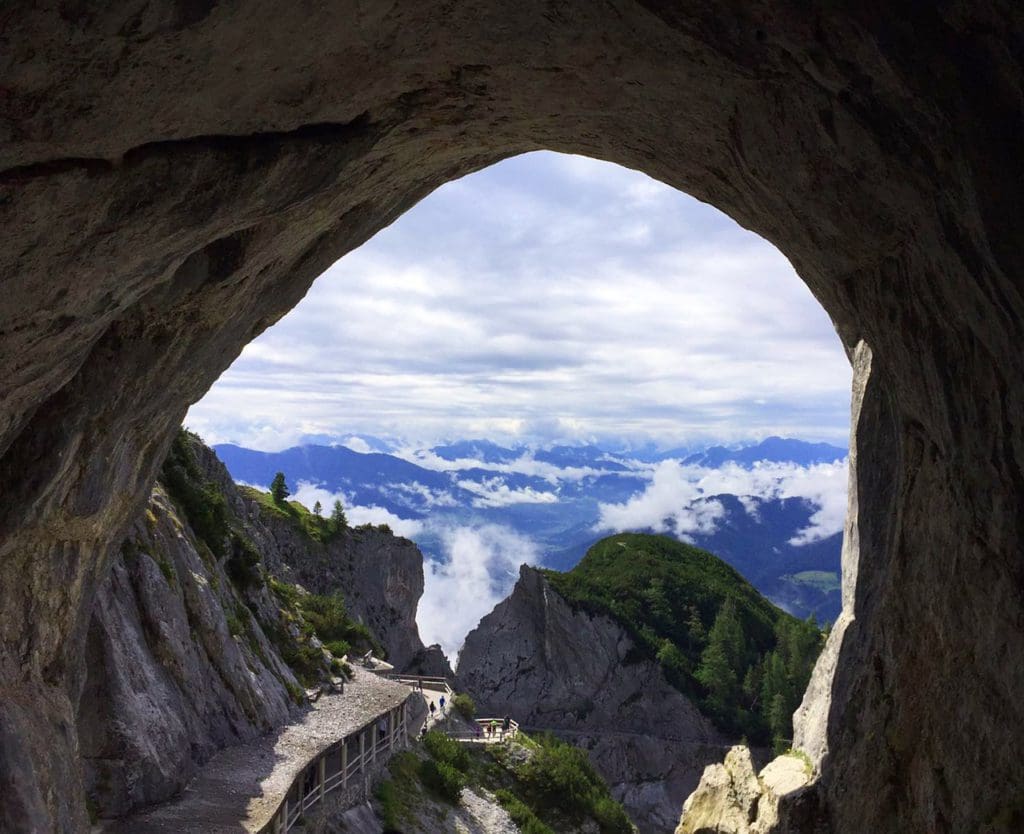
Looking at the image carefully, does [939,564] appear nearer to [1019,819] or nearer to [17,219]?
[1019,819]

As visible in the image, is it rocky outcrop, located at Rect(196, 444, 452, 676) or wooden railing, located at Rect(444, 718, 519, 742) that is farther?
rocky outcrop, located at Rect(196, 444, 452, 676)

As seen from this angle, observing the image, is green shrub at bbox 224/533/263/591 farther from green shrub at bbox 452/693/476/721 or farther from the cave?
the cave

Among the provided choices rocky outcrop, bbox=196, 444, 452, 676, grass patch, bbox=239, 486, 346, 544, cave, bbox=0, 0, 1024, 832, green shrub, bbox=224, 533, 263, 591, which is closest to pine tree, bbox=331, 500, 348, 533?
grass patch, bbox=239, 486, 346, 544

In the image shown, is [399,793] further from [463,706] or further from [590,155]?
[590,155]

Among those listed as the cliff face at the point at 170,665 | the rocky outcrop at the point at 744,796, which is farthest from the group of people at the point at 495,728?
the rocky outcrop at the point at 744,796

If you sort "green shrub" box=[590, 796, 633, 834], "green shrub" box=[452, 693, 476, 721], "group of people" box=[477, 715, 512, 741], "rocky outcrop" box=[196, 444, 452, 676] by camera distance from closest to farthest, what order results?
"green shrub" box=[590, 796, 633, 834]
"group of people" box=[477, 715, 512, 741]
"green shrub" box=[452, 693, 476, 721]
"rocky outcrop" box=[196, 444, 452, 676]

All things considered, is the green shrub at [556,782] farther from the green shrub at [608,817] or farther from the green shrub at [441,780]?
the green shrub at [441,780]

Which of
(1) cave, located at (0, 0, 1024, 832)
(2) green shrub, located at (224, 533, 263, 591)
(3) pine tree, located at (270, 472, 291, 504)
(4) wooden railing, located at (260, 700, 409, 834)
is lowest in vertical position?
(4) wooden railing, located at (260, 700, 409, 834)
